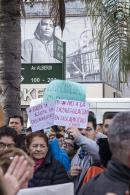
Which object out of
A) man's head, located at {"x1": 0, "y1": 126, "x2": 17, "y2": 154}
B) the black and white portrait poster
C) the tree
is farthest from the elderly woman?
the black and white portrait poster

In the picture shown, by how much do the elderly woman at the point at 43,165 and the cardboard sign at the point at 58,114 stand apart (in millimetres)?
1111

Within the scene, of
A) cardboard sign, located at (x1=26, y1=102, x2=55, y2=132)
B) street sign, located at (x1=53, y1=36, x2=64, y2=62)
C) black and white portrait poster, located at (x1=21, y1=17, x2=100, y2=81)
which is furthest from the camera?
black and white portrait poster, located at (x1=21, y1=17, x2=100, y2=81)

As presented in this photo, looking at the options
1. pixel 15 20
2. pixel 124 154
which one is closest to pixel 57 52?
pixel 15 20

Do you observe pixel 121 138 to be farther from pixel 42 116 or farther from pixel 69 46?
pixel 69 46

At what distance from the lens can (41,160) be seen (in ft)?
20.0

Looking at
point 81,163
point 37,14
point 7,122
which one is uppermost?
point 81,163

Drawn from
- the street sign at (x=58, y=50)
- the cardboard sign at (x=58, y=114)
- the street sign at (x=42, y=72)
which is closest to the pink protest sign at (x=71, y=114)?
the cardboard sign at (x=58, y=114)

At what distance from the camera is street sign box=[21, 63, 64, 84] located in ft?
36.1

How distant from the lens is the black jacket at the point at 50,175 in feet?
19.2

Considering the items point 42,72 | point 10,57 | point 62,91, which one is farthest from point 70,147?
point 42,72

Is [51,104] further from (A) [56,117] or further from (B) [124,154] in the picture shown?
(B) [124,154]

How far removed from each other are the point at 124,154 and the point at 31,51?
87.6 feet

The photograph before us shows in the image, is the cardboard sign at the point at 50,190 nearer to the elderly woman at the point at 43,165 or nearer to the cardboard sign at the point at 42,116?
the elderly woman at the point at 43,165

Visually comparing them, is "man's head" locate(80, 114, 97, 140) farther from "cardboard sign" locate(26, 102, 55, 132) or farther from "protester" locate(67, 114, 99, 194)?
"protester" locate(67, 114, 99, 194)
